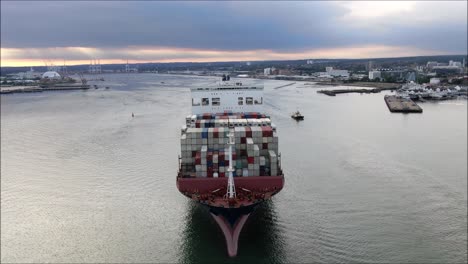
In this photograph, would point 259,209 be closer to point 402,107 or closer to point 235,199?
point 235,199

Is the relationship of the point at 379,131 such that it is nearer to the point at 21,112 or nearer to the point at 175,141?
the point at 175,141

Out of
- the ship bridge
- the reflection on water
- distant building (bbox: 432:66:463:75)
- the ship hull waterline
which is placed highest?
distant building (bbox: 432:66:463:75)

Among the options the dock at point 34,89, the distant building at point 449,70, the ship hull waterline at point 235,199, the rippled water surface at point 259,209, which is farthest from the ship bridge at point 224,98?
the distant building at point 449,70

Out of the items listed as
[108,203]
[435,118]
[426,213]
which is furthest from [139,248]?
[435,118]

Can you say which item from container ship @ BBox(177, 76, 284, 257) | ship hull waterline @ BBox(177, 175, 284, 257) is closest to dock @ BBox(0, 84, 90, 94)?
container ship @ BBox(177, 76, 284, 257)

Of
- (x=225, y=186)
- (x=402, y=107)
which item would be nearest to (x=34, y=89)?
(x=402, y=107)

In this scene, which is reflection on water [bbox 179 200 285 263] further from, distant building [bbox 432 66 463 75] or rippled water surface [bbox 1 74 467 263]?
distant building [bbox 432 66 463 75]
